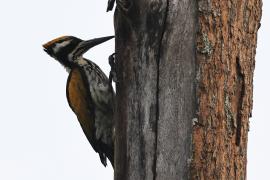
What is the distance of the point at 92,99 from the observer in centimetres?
609

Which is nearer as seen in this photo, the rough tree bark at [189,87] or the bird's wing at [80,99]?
the rough tree bark at [189,87]

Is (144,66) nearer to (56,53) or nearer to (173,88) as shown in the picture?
(173,88)

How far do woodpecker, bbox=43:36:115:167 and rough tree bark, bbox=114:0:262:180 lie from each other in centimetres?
194

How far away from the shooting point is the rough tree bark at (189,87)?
12.1 ft

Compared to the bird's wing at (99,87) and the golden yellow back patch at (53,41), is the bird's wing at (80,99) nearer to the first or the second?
the bird's wing at (99,87)

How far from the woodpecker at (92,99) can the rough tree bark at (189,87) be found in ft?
6.35

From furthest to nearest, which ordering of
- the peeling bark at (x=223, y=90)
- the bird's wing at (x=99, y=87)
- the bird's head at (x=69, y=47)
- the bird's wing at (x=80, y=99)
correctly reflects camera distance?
the bird's head at (x=69, y=47) → the bird's wing at (x=80, y=99) → the bird's wing at (x=99, y=87) → the peeling bark at (x=223, y=90)

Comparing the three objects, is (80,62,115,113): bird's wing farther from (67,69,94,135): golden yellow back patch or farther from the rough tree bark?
the rough tree bark

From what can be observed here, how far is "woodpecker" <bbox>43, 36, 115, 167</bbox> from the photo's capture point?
6.04 metres

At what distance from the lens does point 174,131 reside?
12.5ft

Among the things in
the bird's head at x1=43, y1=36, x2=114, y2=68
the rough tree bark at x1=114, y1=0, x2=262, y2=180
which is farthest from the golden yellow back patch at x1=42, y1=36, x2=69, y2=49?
the rough tree bark at x1=114, y1=0, x2=262, y2=180

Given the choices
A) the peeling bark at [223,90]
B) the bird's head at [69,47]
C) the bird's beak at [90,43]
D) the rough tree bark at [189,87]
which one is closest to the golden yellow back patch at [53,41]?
the bird's head at [69,47]

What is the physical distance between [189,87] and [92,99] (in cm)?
246

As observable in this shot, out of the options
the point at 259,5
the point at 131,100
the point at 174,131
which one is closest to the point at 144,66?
the point at 131,100
